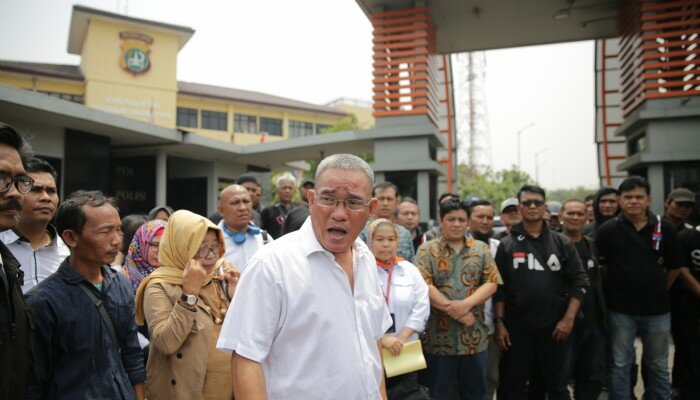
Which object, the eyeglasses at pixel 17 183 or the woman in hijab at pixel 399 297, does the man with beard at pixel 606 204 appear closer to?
the woman in hijab at pixel 399 297

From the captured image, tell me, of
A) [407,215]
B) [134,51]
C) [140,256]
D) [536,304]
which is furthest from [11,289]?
[134,51]

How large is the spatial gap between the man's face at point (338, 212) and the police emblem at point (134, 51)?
34185 millimetres

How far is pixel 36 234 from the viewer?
2.94 metres

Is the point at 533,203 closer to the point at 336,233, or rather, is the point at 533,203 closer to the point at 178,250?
the point at 336,233

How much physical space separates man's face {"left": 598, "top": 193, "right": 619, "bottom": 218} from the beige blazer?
532cm

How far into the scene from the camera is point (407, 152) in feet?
40.1

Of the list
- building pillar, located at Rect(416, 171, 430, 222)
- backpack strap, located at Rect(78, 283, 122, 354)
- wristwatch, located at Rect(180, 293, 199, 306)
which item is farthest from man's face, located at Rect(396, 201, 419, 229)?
building pillar, located at Rect(416, 171, 430, 222)

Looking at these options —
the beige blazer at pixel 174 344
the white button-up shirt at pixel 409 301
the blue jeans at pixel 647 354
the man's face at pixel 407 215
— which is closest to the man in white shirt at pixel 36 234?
the beige blazer at pixel 174 344

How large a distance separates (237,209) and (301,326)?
2699mm

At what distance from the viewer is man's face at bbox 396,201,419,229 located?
5664mm

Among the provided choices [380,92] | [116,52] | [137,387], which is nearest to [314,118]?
[116,52]

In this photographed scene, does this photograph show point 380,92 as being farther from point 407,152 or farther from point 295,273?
point 295,273

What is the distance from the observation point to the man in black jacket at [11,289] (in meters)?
1.65

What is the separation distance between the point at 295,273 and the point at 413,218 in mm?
3946
